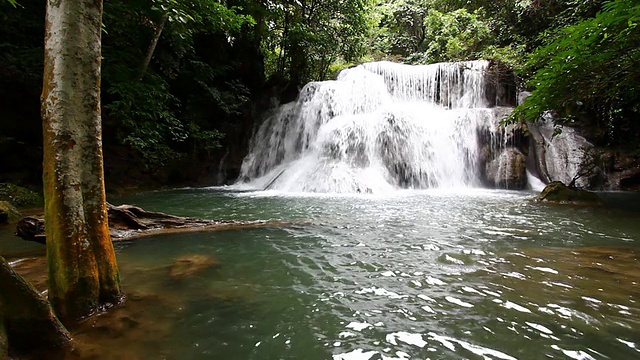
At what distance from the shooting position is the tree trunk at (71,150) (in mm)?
2076

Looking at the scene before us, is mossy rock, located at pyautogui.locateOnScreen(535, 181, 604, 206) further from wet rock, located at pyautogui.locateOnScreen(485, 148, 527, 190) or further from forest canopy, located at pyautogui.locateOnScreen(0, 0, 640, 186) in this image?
wet rock, located at pyautogui.locateOnScreen(485, 148, 527, 190)

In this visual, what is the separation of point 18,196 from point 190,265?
23.7ft

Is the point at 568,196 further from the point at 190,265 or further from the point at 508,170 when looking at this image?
the point at 190,265

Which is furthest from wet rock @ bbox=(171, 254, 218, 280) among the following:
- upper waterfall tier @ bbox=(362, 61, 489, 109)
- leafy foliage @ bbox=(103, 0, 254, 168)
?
upper waterfall tier @ bbox=(362, 61, 489, 109)

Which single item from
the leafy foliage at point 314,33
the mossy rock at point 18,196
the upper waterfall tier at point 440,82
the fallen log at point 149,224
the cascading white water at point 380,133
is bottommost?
the fallen log at point 149,224

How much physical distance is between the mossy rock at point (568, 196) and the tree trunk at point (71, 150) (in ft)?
31.1

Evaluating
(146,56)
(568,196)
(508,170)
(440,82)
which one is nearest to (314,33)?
(440,82)

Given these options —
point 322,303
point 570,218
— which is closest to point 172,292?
point 322,303

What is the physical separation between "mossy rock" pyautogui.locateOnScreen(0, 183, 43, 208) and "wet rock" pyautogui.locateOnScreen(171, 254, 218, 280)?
21.7ft

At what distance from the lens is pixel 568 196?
802 cm

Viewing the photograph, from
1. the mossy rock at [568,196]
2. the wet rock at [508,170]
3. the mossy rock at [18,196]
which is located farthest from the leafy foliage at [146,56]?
the wet rock at [508,170]

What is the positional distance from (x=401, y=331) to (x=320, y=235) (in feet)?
9.09

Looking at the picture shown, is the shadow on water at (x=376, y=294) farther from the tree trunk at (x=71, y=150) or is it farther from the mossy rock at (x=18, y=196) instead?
the mossy rock at (x=18, y=196)

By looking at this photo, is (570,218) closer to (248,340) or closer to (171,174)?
(248,340)
